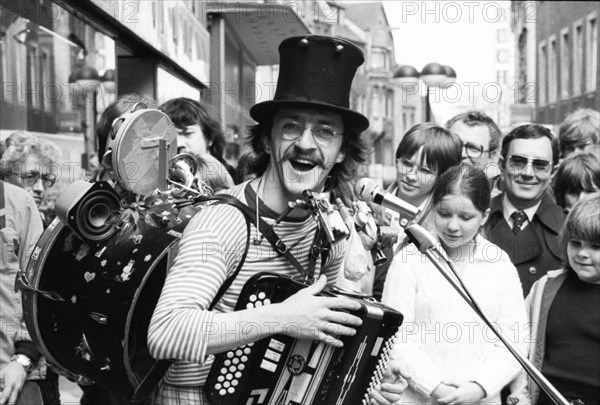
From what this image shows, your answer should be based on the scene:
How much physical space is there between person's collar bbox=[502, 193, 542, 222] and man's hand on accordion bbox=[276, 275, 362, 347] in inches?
97.6

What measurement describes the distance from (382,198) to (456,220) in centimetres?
160

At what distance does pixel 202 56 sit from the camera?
38.2ft

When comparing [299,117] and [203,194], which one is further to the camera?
[203,194]

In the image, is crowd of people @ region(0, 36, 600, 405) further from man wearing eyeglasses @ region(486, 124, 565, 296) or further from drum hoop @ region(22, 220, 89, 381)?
drum hoop @ region(22, 220, 89, 381)

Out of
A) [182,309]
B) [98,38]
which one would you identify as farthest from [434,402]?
[98,38]

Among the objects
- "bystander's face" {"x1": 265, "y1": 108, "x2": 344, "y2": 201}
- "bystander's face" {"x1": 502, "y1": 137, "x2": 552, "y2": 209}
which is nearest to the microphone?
"bystander's face" {"x1": 265, "y1": 108, "x2": 344, "y2": 201}

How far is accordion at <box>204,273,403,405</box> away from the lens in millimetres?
2617

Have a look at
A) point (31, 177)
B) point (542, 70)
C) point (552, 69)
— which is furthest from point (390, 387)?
point (542, 70)

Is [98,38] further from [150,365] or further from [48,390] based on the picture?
[150,365]

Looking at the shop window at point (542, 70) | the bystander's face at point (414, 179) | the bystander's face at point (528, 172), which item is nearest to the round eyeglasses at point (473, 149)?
the bystander's face at point (528, 172)

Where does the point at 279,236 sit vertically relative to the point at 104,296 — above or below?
above

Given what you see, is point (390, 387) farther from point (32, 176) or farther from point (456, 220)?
point (32, 176)

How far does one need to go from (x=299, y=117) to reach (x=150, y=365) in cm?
90

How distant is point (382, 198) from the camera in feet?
8.39
